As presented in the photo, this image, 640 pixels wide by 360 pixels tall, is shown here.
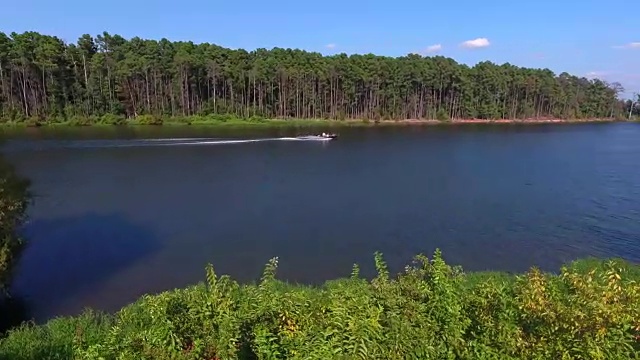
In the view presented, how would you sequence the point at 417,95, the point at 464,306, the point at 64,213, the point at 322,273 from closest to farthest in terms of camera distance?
the point at 464,306
the point at 322,273
the point at 64,213
the point at 417,95

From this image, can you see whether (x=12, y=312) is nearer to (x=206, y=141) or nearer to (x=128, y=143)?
(x=128, y=143)

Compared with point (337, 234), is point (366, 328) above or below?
above

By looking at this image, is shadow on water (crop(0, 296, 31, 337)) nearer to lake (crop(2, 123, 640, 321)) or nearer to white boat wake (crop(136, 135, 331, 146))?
lake (crop(2, 123, 640, 321))

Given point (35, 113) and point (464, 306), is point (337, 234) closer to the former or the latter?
point (464, 306)

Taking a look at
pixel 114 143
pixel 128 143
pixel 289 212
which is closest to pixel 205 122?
pixel 128 143

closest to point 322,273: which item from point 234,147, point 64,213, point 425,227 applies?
point 425,227

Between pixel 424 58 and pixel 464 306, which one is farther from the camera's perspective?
pixel 424 58
